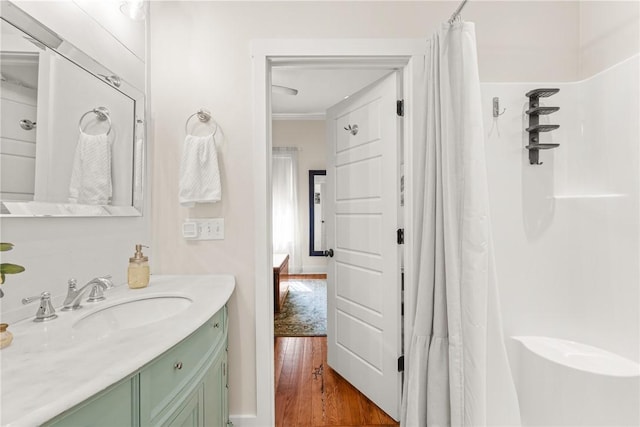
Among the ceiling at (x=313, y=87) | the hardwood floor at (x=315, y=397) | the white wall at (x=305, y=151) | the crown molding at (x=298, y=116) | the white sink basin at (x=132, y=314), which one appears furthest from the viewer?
the white wall at (x=305, y=151)

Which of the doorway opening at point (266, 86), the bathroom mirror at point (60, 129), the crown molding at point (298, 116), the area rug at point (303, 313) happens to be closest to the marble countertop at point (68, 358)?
the bathroom mirror at point (60, 129)

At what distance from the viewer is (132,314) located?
1.20 m

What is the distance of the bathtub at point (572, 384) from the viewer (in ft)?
4.01

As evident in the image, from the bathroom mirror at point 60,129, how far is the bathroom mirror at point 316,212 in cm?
401

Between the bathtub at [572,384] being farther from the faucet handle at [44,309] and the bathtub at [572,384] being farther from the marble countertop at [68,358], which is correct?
the faucet handle at [44,309]

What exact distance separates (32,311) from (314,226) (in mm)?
4636

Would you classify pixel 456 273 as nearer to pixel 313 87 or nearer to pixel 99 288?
pixel 99 288

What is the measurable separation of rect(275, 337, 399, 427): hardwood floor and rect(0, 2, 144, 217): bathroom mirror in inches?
60.0

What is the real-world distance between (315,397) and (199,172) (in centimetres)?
165

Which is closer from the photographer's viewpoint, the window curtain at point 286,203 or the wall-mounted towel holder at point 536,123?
the wall-mounted towel holder at point 536,123

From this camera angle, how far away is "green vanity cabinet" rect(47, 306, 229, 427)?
63 centimetres

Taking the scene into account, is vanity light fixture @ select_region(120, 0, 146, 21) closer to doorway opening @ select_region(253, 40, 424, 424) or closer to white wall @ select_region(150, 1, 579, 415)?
white wall @ select_region(150, 1, 579, 415)

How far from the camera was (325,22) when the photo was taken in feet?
5.42

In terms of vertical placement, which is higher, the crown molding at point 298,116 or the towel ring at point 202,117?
the crown molding at point 298,116
